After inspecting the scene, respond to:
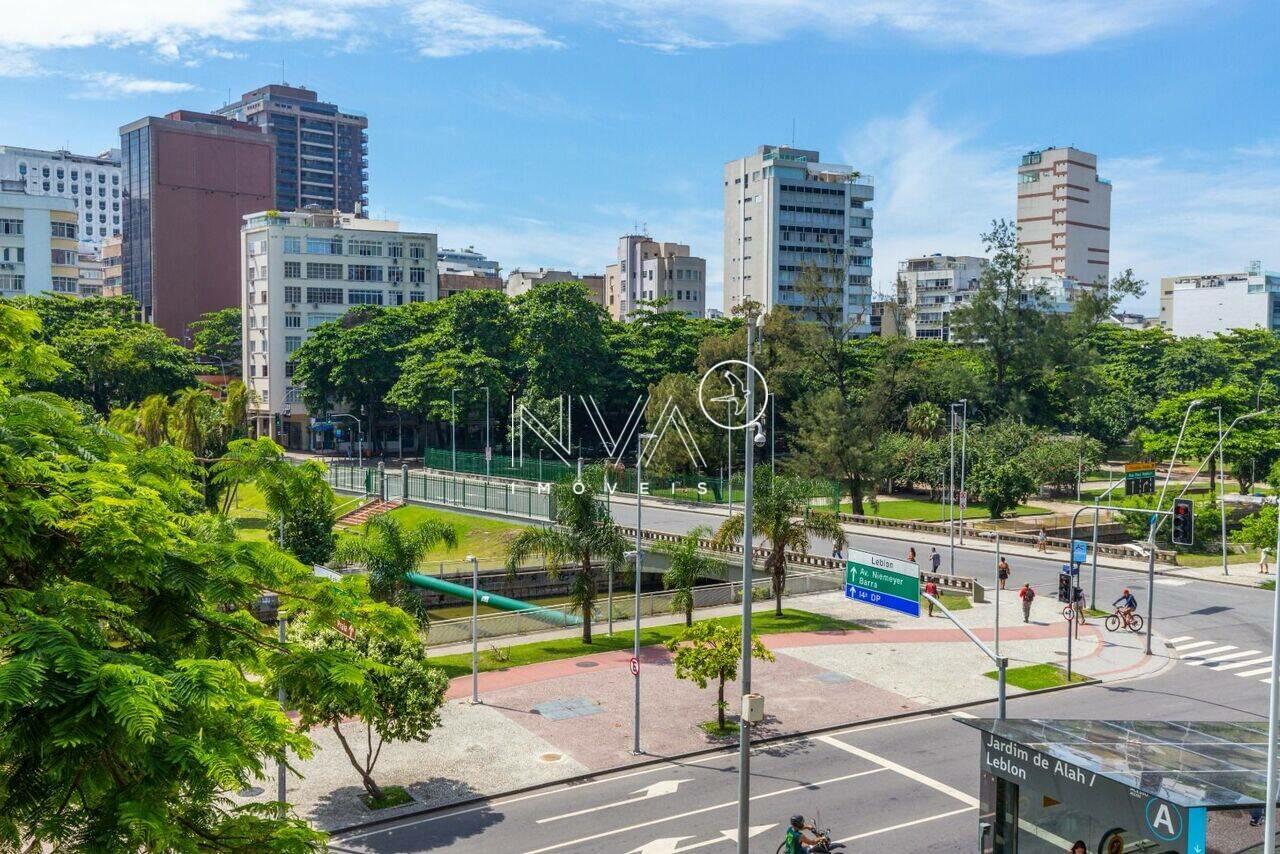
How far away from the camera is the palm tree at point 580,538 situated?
3825 cm

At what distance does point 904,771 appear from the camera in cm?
2606

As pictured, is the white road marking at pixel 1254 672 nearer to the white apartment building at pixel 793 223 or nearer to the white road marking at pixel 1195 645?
the white road marking at pixel 1195 645

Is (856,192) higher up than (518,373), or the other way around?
(856,192)

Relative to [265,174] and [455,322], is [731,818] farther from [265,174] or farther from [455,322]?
[265,174]

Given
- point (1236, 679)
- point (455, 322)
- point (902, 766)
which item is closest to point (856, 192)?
point (455, 322)

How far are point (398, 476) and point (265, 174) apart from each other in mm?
82373

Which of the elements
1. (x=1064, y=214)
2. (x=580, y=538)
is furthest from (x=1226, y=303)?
(x=580, y=538)

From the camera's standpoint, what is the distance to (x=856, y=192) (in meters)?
147

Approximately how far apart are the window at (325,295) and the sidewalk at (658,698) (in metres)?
79.0

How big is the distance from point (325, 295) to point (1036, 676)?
3628 inches

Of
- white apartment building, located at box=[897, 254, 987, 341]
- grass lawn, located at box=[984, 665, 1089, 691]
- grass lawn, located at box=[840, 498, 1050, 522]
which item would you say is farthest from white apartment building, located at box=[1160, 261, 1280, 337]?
grass lawn, located at box=[984, 665, 1089, 691]

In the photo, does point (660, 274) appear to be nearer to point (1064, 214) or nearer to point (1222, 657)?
point (1064, 214)

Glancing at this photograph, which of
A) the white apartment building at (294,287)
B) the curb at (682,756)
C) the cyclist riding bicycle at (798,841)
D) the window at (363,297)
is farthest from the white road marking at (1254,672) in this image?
the window at (363,297)

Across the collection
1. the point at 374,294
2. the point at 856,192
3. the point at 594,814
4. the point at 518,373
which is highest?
the point at 856,192
